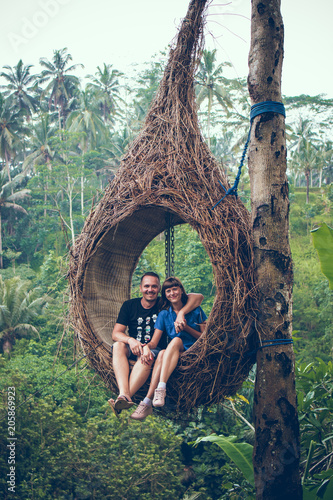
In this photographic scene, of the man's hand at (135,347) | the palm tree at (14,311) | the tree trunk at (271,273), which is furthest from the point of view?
the palm tree at (14,311)

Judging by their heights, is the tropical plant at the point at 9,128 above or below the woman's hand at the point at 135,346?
above

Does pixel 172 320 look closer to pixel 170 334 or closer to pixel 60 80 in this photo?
pixel 170 334

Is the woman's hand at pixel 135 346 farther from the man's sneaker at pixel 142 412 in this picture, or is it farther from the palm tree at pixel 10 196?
the palm tree at pixel 10 196

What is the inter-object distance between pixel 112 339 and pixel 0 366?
419 inches

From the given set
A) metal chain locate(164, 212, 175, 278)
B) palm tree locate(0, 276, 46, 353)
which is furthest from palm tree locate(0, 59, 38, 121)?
metal chain locate(164, 212, 175, 278)

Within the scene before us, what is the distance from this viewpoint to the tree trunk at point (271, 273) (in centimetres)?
264

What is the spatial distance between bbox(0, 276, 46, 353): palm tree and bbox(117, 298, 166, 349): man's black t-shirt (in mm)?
12217

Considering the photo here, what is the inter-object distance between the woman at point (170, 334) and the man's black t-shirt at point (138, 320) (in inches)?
5.8

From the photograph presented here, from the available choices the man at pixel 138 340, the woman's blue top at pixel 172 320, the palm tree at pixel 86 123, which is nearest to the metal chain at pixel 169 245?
the man at pixel 138 340

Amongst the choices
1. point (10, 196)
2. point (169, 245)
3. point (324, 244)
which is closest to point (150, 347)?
point (169, 245)

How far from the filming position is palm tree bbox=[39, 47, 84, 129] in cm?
2759

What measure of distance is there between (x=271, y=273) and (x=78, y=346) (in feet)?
5.07

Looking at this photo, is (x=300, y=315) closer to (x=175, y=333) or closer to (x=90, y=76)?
(x=175, y=333)

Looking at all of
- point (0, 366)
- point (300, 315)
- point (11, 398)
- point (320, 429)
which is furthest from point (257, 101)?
point (300, 315)
